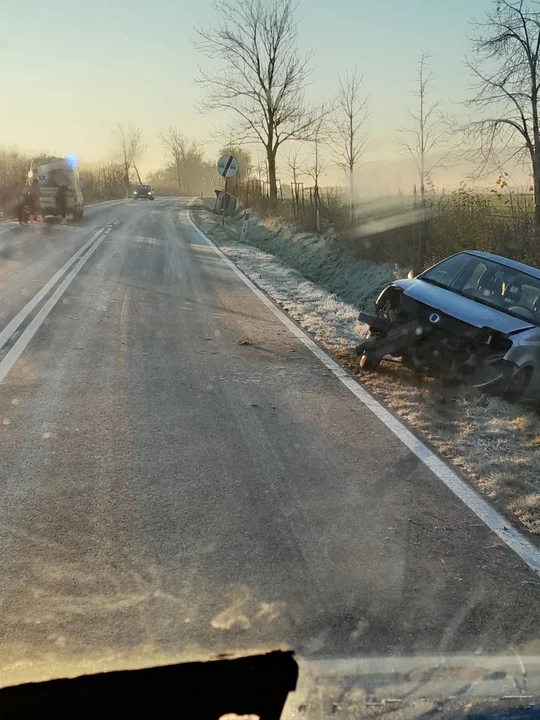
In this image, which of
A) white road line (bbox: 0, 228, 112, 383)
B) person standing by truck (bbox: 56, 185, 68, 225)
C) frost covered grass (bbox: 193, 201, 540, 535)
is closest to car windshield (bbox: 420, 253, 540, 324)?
frost covered grass (bbox: 193, 201, 540, 535)

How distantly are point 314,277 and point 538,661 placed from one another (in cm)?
1269

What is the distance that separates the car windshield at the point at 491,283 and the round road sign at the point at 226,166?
626 inches

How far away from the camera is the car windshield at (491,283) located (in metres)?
6.50

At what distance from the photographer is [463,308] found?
20.5 feet

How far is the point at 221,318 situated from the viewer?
29.9ft

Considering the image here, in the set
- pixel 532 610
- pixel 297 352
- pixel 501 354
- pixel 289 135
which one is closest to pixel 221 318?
pixel 297 352

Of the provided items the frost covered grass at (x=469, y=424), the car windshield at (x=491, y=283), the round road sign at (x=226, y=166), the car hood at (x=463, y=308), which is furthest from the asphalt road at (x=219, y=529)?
the round road sign at (x=226, y=166)

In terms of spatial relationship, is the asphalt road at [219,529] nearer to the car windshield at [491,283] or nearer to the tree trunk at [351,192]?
the car windshield at [491,283]

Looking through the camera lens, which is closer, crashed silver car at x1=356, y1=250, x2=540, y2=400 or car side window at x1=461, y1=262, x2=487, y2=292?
crashed silver car at x1=356, y1=250, x2=540, y2=400

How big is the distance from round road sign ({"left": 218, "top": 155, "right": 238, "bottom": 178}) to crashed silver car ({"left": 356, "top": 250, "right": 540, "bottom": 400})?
627 inches

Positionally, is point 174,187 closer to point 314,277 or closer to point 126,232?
point 126,232

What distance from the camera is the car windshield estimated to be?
6496 mm

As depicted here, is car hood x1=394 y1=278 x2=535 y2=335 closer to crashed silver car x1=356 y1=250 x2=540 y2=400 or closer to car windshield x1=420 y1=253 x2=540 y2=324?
crashed silver car x1=356 y1=250 x2=540 y2=400

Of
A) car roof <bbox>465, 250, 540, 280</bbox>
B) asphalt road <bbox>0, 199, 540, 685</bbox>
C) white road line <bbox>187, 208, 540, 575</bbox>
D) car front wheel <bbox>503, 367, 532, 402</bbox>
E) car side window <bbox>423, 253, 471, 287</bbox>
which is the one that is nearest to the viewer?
asphalt road <bbox>0, 199, 540, 685</bbox>
